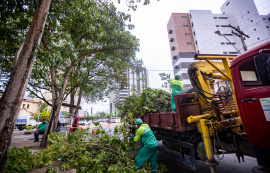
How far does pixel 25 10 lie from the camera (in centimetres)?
493

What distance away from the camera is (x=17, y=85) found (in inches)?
101

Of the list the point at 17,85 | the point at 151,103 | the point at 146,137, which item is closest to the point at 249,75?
the point at 146,137

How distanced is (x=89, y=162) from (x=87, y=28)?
5.97m

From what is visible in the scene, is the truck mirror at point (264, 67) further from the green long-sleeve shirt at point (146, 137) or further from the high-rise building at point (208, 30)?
the high-rise building at point (208, 30)

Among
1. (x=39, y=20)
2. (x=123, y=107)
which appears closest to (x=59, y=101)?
(x=123, y=107)

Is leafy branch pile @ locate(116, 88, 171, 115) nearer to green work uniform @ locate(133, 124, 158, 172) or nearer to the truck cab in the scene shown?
green work uniform @ locate(133, 124, 158, 172)

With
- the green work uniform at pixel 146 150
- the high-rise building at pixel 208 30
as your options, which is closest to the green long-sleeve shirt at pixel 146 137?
the green work uniform at pixel 146 150

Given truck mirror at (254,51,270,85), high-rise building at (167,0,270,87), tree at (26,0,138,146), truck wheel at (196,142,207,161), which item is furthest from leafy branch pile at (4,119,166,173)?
high-rise building at (167,0,270,87)

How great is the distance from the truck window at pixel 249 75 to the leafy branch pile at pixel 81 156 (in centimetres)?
282

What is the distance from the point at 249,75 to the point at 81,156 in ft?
14.2

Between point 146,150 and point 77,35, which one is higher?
point 77,35

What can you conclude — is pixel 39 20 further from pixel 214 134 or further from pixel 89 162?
pixel 214 134

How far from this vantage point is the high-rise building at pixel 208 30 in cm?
3034

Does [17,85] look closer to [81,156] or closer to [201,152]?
[81,156]
